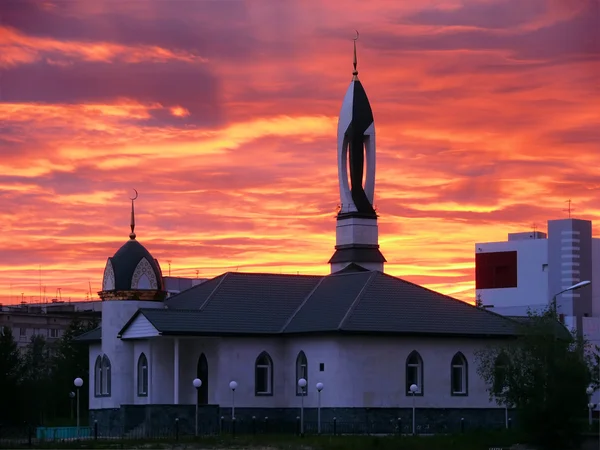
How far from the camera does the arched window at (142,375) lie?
2723 inches

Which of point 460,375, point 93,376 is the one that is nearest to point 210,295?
point 93,376

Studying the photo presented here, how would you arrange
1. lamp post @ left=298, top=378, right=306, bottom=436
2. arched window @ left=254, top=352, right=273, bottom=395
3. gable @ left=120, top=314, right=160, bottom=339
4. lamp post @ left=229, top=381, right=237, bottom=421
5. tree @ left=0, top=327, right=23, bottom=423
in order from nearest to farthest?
lamp post @ left=298, top=378, right=306, bottom=436, lamp post @ left=229, top=381, right=237, bottom=421, tree @ left=0, top=327, right=23, bottom=423, gable @ left=120, top=314, right=160, bottom=339, arched window @ left=254, top=352, right=273, bottom=395

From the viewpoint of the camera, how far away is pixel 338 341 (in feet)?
213

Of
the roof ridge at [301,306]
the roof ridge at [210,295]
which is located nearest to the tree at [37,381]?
the roof ridge at [210,295]

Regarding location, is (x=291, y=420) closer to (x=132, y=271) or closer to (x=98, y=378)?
(x=132, y=271)

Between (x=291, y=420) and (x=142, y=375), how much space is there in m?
7.76

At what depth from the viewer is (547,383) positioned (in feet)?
180

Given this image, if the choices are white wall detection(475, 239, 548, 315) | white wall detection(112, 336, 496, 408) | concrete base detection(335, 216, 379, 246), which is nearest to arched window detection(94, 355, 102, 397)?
white wall detection(112, 336, 496, 408)

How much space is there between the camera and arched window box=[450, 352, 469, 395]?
67.4 meters

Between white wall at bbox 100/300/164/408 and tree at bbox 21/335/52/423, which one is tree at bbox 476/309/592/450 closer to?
white wall at bbox 100/300/164/408

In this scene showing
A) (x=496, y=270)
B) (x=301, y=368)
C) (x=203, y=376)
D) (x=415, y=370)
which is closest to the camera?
(x=415, y=370)

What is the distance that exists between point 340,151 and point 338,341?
1891 centimetres

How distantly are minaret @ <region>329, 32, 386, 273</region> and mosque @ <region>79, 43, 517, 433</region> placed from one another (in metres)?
6.02

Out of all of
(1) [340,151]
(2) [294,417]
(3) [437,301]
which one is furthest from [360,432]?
(1) [340,151]
